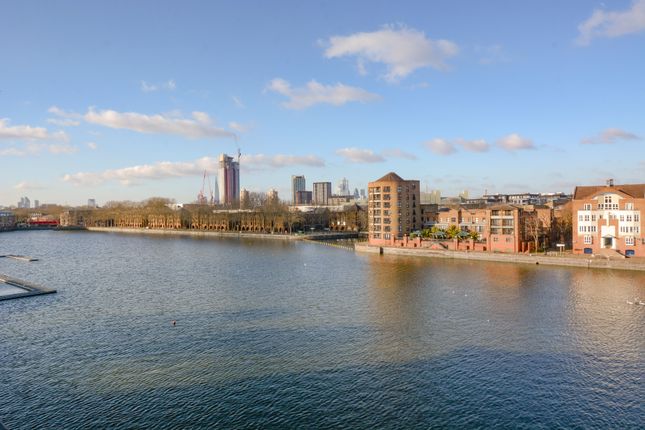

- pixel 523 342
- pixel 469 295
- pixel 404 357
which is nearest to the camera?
pixel 404 357

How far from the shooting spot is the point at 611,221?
5772cm

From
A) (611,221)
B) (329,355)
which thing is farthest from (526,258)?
(329,355)

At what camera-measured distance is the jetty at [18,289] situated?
42.1m

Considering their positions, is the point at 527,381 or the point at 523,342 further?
the point at 523,342

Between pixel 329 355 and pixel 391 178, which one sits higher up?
pixel 391 178

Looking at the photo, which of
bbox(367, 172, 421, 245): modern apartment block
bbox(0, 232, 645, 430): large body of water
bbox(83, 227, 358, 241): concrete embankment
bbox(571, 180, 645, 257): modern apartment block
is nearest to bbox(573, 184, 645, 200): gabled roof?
bbox(571, 180, 645, 257): modern apartment block

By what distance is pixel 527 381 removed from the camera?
2205 centimetres

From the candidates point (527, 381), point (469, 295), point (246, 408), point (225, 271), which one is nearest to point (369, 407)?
point (246, 408)

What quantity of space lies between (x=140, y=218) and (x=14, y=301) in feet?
440

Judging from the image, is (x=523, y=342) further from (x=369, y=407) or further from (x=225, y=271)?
(x=225, y=271)

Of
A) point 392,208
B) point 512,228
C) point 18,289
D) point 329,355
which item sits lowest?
point 329,355

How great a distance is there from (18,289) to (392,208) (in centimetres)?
5481

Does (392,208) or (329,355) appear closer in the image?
(329,355)

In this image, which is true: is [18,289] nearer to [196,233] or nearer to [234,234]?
[234,234]
